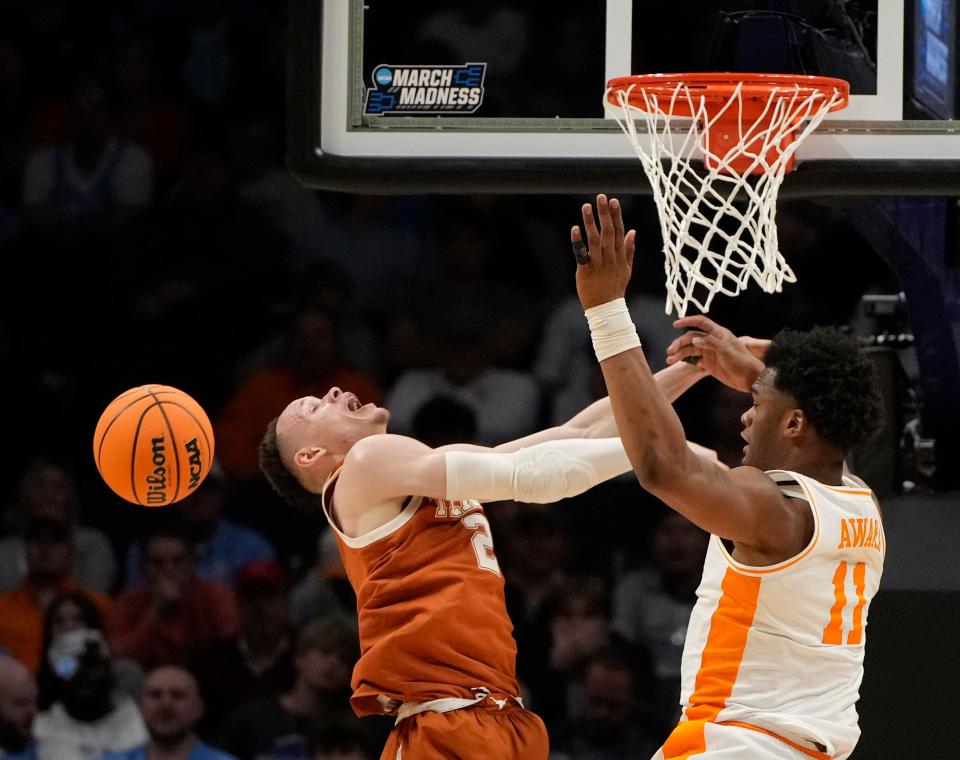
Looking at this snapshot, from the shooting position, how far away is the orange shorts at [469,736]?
3.04 m

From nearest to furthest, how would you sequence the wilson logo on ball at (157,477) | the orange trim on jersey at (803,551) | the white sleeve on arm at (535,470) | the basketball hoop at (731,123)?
the orange trim on jersey at (803,551) → the white sleeve on arm at (535,470) → the basketball hoop at (731,123) → the wilson logo on ball at (157,477)

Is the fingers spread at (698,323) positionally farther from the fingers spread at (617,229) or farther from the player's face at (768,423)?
the fingers spread at (617,229)

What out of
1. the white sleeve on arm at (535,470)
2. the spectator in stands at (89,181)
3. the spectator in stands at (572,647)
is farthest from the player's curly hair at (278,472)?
the spectator in stands at (89,181)

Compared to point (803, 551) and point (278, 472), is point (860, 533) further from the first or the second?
point (278, 472)

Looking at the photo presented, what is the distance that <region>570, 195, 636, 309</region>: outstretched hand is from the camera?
242cm

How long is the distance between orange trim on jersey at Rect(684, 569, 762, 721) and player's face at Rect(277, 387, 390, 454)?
112 centimetres

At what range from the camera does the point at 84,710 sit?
539cm

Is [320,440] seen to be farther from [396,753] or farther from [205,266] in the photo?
[205,266]

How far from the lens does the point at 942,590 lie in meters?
4.57

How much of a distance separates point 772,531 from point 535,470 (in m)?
0.63

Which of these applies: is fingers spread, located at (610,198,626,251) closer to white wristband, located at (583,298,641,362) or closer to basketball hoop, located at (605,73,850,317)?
white wristband, located at (583,298,641,362)

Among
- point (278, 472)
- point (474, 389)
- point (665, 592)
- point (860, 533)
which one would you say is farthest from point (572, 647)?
point (860, 533)

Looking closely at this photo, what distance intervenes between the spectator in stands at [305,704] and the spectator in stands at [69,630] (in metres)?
0.44

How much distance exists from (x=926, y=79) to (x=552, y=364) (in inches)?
92.2
